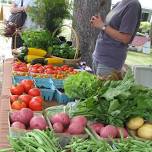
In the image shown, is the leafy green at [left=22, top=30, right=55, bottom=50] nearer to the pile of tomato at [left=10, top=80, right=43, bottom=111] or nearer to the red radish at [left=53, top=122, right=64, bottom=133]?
the pile of tomato at [left=10, top=80, right=43, bottom=111]

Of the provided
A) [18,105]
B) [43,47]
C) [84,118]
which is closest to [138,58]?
[43,47]

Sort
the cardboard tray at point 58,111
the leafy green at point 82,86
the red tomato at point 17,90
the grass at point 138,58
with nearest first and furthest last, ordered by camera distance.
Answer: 1. the cardboard tray at point 58,111
2. the leafy green at point 82,86
3. the red tomato at point 17,90
4. the grass at point 138,58

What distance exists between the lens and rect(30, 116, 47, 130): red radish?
2.14 meters

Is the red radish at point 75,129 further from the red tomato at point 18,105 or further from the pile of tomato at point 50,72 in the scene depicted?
the pile of tomato at point 50,72

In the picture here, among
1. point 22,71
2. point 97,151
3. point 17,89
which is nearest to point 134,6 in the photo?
point 22,71

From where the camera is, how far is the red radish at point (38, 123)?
2.14 meters

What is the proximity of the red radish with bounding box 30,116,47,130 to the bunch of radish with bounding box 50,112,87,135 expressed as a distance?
2.6 inches

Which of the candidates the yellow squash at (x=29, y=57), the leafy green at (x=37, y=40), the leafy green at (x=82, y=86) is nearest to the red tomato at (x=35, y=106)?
the leafy green at (x=82, y=86)

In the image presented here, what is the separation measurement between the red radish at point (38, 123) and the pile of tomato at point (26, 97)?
0.36 metres

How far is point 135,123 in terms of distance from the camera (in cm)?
237

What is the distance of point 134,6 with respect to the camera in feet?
11.9

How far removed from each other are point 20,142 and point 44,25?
374 centimetres

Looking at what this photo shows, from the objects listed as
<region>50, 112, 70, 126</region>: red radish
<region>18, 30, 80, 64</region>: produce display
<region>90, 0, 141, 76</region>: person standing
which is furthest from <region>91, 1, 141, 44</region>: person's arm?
<region>50, 112, 70, 126</region>: red radish

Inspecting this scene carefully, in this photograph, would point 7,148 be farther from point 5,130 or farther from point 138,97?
point 138,97
